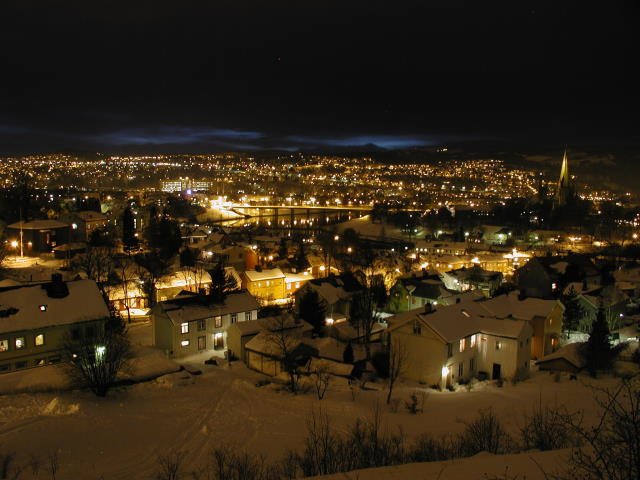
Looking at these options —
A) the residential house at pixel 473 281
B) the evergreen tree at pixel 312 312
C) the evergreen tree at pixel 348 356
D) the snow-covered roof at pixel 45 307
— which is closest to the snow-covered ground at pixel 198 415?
the evergreen tree at pixel 348 356

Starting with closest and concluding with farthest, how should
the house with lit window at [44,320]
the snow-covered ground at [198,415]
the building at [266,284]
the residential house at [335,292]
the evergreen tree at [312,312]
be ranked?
the snow-covered ground at [198,415]
the house with lit window at [44,320]
the evergreen tree at [312,312]
the residential house at [335,292]
the building at [266,284]

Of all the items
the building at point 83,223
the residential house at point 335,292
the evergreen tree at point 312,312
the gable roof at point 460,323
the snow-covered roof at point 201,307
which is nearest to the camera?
the gable roof at point 460,323

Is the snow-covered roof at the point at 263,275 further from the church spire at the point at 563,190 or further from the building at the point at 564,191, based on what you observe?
the church spire at the point at 563,190

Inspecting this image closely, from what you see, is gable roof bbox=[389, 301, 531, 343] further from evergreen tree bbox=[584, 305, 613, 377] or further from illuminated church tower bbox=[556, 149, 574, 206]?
illuminated church tower bbox=[556, 149, 574, 206]

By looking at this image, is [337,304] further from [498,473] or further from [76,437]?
[498,473]

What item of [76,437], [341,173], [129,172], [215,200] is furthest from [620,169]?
[76,437]

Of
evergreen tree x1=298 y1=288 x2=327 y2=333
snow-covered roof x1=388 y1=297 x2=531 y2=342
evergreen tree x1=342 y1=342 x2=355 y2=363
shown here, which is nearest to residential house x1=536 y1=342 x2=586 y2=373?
snow-covered roof x1=388 y1=297 x2=531 y2=342

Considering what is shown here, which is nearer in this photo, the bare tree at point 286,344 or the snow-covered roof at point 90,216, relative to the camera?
the bare tree at point 286,344
